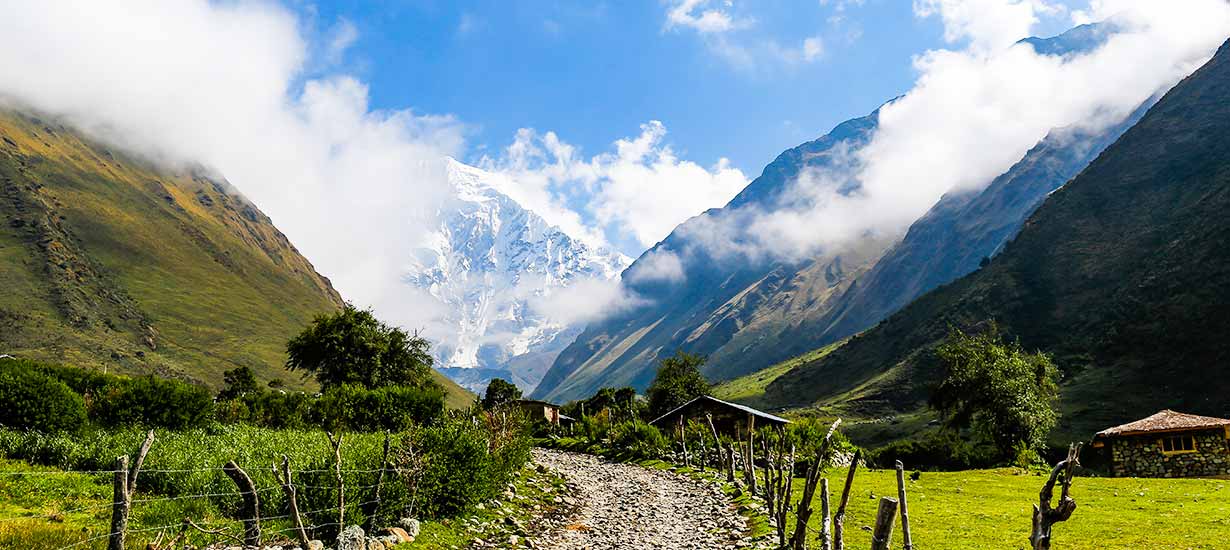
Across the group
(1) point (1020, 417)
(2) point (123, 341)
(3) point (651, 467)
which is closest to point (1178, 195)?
(1) point (1020, 417)

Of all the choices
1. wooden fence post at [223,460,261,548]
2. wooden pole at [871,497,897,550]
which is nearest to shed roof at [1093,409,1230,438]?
wooden pole at [871,497,897,550]

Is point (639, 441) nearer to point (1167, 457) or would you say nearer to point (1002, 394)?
point (1002, 394)

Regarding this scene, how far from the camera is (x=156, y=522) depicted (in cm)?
1409

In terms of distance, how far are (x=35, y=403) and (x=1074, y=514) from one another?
34.5 m

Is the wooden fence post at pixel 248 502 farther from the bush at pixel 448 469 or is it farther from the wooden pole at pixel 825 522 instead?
the wooden pole at pixel 825 522

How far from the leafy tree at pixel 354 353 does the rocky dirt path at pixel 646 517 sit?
1537 inches

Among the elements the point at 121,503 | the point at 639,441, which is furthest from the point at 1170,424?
the point at 121,503

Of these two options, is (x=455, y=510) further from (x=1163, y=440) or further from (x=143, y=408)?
(x=1163, y=440)

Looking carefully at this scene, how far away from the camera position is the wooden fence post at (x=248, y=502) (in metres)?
12.5

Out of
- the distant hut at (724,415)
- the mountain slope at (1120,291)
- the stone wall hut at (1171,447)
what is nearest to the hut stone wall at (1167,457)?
the stone wall hut at (1171,447)

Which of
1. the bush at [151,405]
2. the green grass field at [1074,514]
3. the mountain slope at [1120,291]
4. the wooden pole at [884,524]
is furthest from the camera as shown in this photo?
the mountain slope at [1120,291]

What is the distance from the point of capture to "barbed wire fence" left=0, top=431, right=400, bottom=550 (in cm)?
1025

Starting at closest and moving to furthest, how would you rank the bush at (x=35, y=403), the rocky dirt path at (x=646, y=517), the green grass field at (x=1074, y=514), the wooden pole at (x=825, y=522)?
the wooden pole at (x=825, y=522) → the green grass field at (x=1074, y=514) → the rocky dirt path at (x=646, y=517) → the bush at (x=35, y=403)

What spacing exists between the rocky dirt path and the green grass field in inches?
124
